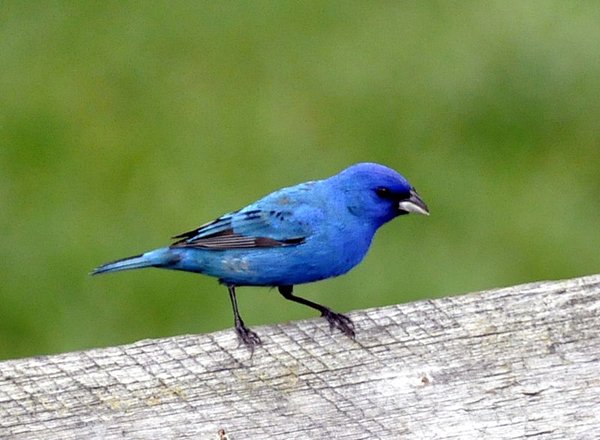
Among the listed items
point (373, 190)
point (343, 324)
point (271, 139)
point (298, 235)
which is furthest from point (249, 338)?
point (271, 139)

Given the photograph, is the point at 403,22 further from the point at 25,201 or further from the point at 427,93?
the point at 25,201

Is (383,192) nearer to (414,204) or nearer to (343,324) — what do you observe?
(414,204)

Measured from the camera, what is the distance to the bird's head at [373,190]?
3799 mm

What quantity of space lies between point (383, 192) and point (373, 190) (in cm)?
4

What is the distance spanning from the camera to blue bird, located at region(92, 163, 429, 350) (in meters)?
3.74

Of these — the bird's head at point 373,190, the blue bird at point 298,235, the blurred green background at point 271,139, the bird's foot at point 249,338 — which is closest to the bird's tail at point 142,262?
the blue bird at point 298,235

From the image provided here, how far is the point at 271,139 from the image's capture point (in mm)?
6297

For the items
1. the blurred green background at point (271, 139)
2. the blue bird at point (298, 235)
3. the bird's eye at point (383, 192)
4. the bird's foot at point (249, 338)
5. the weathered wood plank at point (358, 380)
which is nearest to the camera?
the weathered wood plank at point (358, 380)

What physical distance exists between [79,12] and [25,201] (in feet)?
4.94

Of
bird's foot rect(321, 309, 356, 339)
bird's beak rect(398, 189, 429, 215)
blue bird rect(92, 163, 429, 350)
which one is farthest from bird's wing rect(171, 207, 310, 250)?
bird's foot rect(321, 309, 356, 339)

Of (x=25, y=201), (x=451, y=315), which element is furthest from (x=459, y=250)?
(x=451, y=315)

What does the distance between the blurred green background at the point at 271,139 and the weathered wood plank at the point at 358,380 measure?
8.64 ft

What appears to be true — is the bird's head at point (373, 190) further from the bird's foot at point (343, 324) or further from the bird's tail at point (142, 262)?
the bird's foot at point (343, 324)

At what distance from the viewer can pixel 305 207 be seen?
3.88 meters
